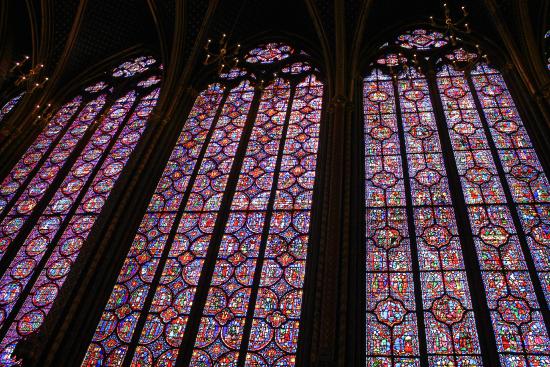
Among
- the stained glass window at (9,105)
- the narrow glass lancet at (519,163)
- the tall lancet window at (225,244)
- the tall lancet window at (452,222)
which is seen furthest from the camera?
the stained glass window at (9,105)

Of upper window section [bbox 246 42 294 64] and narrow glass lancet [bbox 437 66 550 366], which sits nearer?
narrow glass lancet [bbox 437 66 550 366]

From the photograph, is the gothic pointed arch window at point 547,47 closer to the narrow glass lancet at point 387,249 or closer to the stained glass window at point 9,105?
the narrow glass lancet at point 387,249

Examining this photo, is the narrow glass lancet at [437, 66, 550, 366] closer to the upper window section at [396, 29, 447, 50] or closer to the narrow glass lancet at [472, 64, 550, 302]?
the narrow glass lancet at [472, 64, 550, 302]

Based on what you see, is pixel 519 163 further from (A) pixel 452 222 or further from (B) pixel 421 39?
(B) pixel 421 39

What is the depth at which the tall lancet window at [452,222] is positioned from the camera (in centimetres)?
792

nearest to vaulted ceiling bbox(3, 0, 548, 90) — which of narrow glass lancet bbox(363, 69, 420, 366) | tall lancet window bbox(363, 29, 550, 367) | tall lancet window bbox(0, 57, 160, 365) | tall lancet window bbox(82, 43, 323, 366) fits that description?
tall lancet window bbox(0, 57, 160, 365)

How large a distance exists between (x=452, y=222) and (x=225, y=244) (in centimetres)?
380

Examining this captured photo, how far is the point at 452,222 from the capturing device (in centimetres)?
950

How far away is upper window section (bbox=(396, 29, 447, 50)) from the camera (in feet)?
44.8

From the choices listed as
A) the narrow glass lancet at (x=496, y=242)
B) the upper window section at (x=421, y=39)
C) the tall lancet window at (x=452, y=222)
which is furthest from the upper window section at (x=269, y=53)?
the narrow glass lancet at (x=496, y=242)

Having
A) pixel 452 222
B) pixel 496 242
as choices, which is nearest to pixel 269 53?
pixel 452 222

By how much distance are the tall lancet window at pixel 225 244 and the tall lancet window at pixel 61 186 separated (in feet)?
3.87

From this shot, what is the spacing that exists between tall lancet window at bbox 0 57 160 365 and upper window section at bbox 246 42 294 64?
2445 millimetres

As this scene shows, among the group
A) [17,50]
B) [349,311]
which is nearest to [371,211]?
[349,311]
